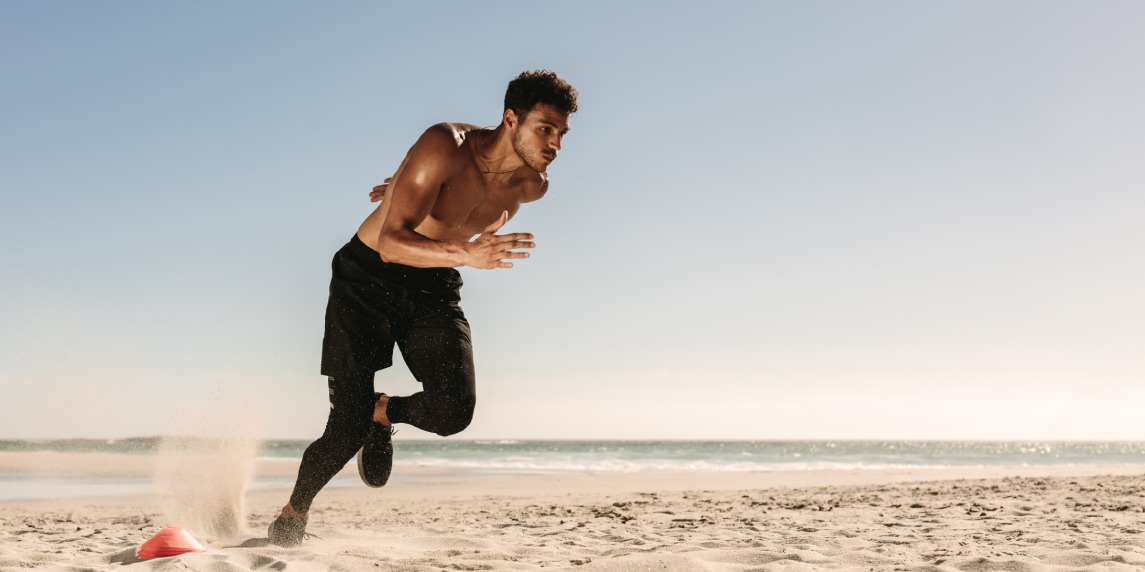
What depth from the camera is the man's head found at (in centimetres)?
361

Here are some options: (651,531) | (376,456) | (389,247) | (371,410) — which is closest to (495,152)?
(389,247)

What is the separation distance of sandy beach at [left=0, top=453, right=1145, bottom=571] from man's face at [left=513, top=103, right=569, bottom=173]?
181cm

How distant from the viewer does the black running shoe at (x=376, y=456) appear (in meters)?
4.20

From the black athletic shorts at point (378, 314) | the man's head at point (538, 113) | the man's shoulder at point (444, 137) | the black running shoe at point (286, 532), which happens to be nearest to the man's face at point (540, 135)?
the man's head at point (538, 113)

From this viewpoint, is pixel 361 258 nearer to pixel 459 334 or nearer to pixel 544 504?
pixel 459 334

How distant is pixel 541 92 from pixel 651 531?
2917mm

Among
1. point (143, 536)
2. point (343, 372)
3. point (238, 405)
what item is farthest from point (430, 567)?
point (238, 405)

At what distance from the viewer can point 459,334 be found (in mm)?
3979

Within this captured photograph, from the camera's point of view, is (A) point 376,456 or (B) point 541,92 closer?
(B) point 541,92

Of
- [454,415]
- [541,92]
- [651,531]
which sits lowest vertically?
[651,531]

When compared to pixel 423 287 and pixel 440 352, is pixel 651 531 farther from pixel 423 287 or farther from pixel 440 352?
pixel 423 287

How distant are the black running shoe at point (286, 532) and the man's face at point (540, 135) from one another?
2177 millimetres

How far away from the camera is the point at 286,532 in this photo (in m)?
4.21

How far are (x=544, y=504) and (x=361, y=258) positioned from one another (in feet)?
14.8
